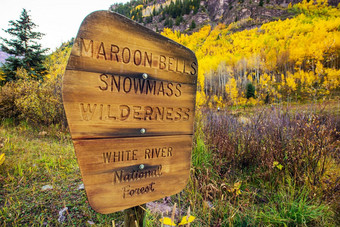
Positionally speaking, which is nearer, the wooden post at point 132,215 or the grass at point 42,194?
the wooden post at point 132,215

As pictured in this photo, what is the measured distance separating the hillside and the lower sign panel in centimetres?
8182

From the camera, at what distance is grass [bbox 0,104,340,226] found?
1667 mm

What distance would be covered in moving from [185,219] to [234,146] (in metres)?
2.35

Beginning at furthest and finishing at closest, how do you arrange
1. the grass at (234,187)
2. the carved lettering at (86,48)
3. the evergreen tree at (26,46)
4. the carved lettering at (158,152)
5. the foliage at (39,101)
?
the evergreen tree at (26,46), the foliage at (39,101), the grass at (234,187), the carved lettering at (158,152), the carved lettering at (86,48)

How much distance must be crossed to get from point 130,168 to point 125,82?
467 millimetres

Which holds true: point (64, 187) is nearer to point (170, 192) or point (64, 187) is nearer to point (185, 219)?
point (170, 192)

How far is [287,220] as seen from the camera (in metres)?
1.58

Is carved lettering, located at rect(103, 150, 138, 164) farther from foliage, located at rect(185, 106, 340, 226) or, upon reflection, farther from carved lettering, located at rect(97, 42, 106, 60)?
foliage, located at rect(185, 106, 340, 226)

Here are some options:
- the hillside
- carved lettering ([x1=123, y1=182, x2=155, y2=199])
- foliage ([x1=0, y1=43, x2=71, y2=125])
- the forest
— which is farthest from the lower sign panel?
the hillside

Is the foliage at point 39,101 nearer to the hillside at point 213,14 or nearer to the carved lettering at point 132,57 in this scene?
the carved lettering at point 132,57

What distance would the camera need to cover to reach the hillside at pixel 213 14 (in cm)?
7344

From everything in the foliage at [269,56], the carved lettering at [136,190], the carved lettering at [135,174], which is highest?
the foliage at [269,56]

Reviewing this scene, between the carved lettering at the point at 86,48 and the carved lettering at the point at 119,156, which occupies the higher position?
the carved lettering at the point at 86,48

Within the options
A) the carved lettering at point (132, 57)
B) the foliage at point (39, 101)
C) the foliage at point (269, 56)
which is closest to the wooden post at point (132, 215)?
the carved lettering at point (132, 57)
